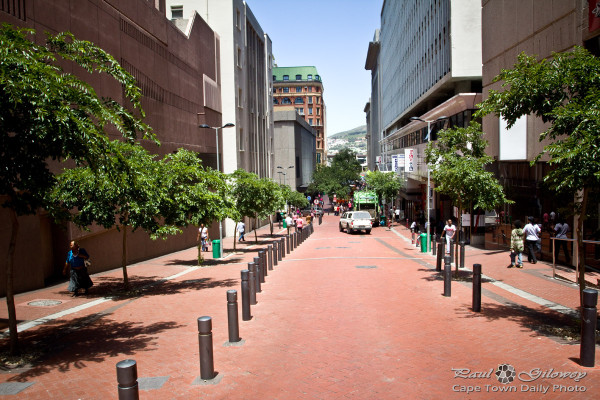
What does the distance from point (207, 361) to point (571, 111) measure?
6.92m

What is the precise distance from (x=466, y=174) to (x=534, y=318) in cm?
540

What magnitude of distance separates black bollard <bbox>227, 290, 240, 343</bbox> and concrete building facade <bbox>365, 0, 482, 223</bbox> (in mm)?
22802

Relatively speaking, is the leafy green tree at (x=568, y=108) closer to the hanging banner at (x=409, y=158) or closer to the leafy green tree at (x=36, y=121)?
the leafy green tree at (x=36, y=121)

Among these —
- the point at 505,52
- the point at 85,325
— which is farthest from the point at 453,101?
the point at 85,325

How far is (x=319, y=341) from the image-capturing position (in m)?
8.71

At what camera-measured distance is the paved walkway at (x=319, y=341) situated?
21.7 feet

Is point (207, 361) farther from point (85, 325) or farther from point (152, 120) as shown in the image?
point (152, 120)

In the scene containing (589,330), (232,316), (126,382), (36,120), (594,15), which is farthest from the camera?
(594,15)

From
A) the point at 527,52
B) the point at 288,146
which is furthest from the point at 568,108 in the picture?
the point at 288,146

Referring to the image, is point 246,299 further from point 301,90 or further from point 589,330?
point 301,90

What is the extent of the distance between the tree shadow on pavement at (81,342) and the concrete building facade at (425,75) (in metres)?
23.2

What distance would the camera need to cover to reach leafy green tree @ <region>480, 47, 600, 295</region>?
7805mm

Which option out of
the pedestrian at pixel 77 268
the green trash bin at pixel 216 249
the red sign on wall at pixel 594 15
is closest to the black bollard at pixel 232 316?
the pedestrian at pixel 77 268

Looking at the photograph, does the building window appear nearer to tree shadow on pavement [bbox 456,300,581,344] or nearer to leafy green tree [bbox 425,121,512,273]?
leafy green tree [bbox 425,121,512,273]
